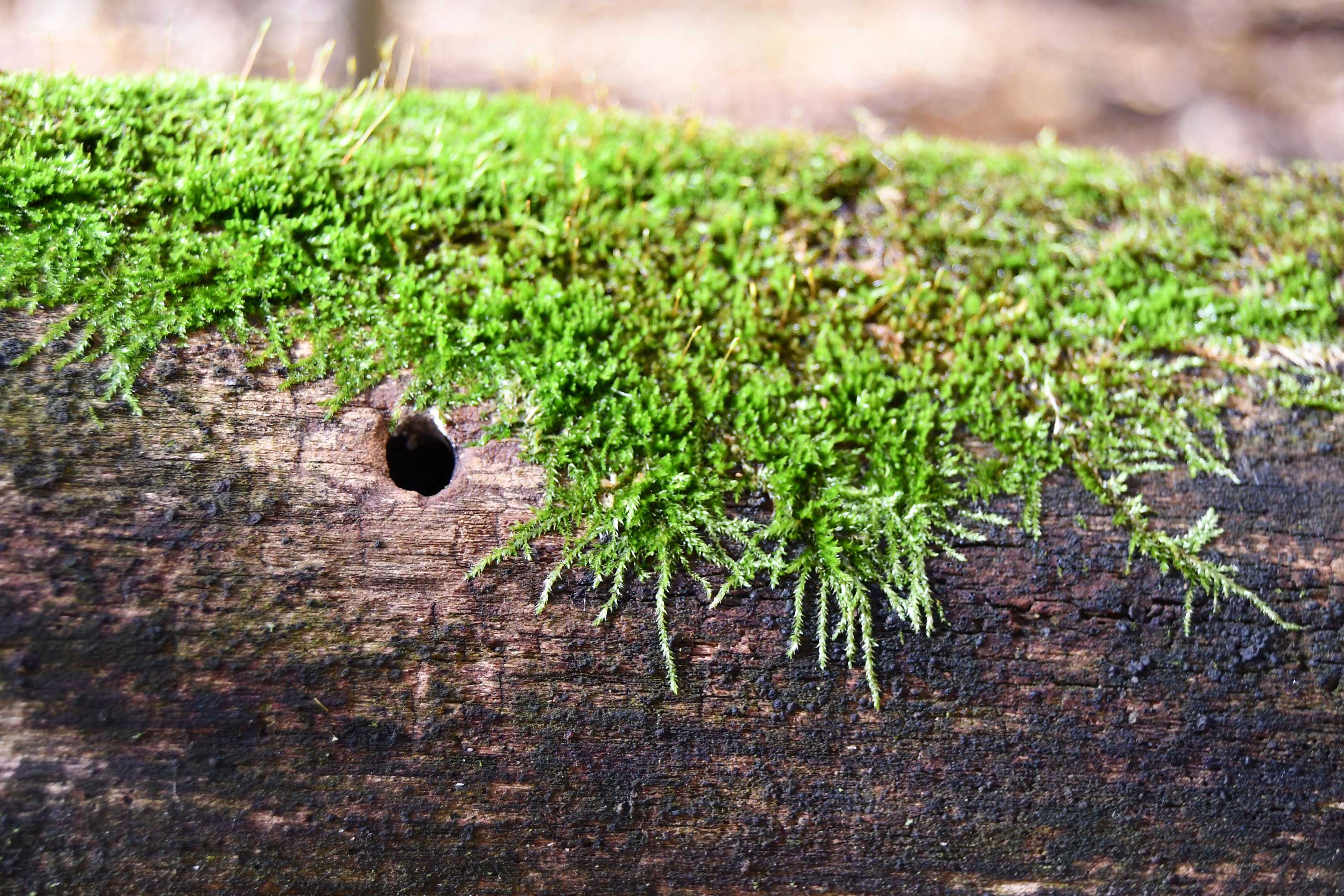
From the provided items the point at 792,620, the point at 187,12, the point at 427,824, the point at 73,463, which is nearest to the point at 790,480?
the point at 792,620

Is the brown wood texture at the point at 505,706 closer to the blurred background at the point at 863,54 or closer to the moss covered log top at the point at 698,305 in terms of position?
the moss covered log top at the point at 698,305

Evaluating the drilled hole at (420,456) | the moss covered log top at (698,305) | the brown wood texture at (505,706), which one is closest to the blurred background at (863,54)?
the moss covered log top at (698,305)

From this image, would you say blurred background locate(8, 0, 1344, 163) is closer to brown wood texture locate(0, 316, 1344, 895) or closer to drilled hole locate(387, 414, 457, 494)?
drilled hole locate(387, 414, 457, 494)

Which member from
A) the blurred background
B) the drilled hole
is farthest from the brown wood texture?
the blurred background

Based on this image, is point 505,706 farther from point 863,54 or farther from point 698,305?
point 863,54

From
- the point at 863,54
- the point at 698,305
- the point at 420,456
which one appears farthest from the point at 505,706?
the point at 863,54

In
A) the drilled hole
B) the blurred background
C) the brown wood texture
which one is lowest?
the brown wood texture
